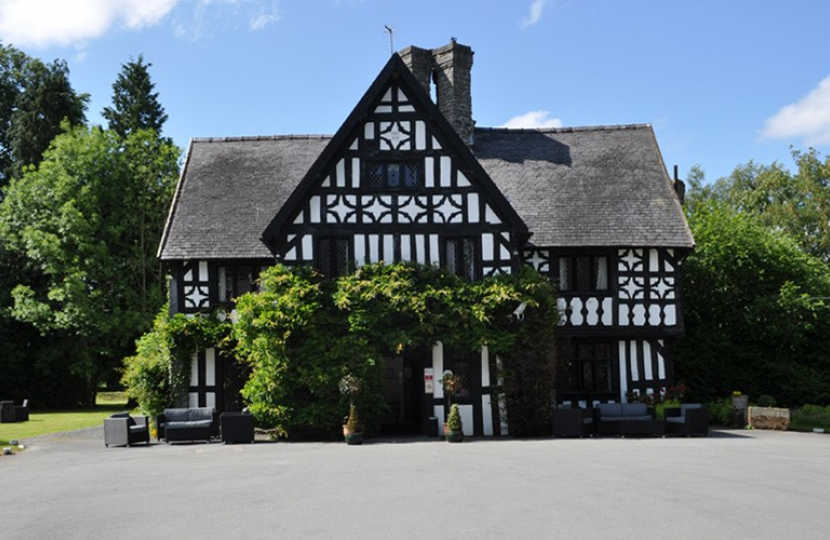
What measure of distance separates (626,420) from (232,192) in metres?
12.2

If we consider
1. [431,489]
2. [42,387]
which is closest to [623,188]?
[431,489]

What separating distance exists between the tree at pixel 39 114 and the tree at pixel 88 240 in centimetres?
335

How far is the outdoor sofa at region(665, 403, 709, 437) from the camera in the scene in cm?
1833

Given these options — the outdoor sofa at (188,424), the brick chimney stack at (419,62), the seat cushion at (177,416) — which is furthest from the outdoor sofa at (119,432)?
the brick chimney stack at (419,62)

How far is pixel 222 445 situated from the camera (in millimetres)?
17844

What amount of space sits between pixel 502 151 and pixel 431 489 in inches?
605

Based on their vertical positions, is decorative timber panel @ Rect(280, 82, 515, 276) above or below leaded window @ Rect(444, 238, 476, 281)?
above

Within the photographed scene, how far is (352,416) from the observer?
17844 mm

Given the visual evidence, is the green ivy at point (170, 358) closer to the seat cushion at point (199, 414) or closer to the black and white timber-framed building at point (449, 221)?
the black and white timber-framed building at point (449, 221)

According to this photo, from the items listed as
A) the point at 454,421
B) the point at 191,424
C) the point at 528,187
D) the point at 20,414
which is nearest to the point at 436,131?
the point at 528,187

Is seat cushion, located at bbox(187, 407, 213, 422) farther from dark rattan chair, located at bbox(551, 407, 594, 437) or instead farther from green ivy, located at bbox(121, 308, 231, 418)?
dark rattan chair, located at bbox(551, 407, 594, 437)

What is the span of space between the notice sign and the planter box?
8.10m

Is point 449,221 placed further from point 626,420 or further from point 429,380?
point 626,420

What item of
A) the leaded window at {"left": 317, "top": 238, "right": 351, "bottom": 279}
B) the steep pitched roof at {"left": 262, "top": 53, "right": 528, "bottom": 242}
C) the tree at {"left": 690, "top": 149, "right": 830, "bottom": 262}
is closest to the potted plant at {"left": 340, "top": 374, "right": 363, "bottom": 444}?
the leaded window at {"left": 317, "top": 238, "right": 351, "bottom": 279}
